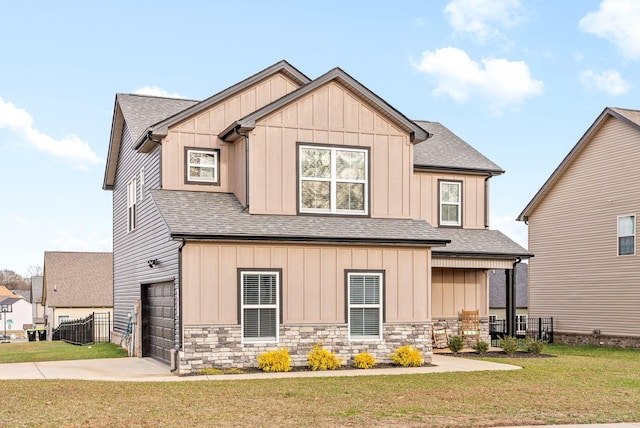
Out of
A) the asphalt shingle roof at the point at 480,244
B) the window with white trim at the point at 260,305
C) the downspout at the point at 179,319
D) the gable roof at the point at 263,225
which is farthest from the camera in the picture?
the asphalt shingle roof at the point at 480,244

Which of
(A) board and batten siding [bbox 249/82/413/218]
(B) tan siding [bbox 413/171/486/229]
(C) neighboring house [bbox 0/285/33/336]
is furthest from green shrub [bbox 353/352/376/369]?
(C) neighboring house [bbox 0/285/33/336]

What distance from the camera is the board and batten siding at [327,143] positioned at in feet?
64.6

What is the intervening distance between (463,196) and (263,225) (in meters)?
9.29

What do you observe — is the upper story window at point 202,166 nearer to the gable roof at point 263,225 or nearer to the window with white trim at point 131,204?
the gable roof at point 263,225

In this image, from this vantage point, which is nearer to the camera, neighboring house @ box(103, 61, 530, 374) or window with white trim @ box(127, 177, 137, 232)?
neighboring house @ box(103, 61, 530, 374)

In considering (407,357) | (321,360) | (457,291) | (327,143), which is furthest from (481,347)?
(327,143)

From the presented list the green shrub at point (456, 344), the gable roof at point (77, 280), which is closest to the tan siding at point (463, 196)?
the green shrub at point (456, 344)

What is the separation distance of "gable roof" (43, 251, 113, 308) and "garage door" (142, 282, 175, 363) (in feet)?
102

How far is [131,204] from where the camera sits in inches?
1021

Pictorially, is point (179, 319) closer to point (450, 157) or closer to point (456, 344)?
point (456, 344)

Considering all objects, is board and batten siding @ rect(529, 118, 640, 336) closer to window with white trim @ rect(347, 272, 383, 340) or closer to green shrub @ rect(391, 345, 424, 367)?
green shrub @ rect(391, 345, 424, 367)

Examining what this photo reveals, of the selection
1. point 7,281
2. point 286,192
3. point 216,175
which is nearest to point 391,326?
point 286,192

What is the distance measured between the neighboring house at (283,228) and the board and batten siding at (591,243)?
1042 cm

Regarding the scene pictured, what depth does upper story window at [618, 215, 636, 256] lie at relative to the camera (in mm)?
27281
